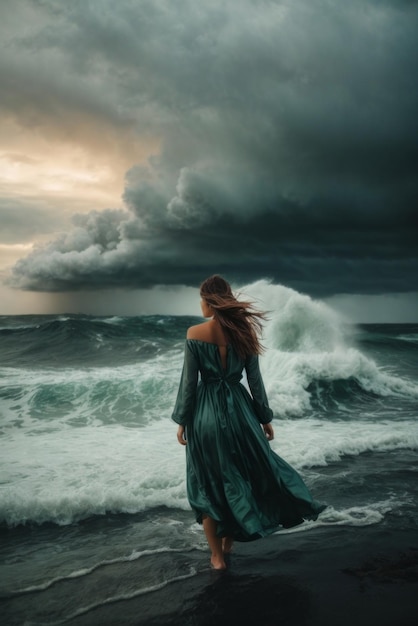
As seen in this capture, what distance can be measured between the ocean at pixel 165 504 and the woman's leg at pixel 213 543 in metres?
0.11

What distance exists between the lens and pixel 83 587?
3289mm

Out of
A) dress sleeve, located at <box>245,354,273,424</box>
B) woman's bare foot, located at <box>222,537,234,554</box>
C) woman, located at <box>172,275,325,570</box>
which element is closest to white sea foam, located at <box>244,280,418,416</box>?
dress sleeve, located at <box>245,354,273,424</box>

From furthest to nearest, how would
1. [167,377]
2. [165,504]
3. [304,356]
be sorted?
[304,356] < [167,377] < [165,504]

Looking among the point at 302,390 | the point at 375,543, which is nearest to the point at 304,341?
the point at 302,390

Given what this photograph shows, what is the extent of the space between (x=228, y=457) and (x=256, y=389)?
56 centimetres

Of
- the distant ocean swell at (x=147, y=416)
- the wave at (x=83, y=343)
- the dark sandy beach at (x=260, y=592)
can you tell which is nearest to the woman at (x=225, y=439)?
the dark sandy beach at (x=260, y=592)

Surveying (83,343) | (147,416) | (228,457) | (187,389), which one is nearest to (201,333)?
(187,389)

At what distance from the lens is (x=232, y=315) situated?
330cm

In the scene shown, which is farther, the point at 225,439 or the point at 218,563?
the point at 218,563

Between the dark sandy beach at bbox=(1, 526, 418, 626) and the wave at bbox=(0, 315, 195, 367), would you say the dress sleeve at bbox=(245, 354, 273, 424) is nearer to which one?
the dark sandy beach at bbox=(1, 526, 418, 626)

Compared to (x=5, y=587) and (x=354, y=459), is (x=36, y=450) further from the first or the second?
(x=354, y=459)

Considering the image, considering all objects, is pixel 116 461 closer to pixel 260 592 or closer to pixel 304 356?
pixel 260 592

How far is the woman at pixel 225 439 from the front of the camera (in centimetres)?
321

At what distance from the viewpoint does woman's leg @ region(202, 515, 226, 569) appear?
3250mm
